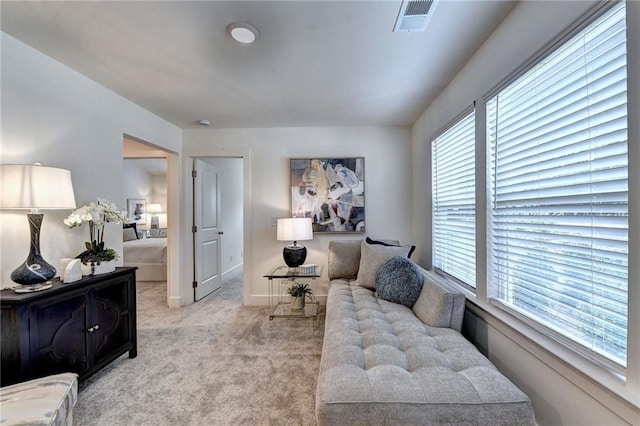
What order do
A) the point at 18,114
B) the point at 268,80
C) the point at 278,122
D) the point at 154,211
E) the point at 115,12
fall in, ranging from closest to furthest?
the point at 115,12
the point at 18,114
the point at 268,80
the point at 278,122
the point at 154,211

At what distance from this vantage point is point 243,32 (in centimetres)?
165

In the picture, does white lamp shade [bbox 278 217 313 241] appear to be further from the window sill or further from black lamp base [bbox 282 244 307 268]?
the window sill

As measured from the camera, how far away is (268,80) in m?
2.28

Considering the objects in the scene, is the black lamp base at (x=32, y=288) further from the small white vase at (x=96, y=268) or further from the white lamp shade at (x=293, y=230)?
the white lamp shade at (x=293, y=230)

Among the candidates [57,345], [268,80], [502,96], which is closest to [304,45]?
[268,80]

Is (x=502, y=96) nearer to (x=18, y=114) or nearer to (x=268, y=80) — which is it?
(x=268, y=80)

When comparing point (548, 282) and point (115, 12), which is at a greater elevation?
point (115, 12)

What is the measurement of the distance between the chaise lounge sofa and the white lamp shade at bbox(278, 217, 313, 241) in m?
1.20

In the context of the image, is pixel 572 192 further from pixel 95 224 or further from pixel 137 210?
pixel 137 210

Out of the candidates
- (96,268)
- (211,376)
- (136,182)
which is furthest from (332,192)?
(136,182)

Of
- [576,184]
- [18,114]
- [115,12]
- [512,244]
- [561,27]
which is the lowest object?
[512,244]

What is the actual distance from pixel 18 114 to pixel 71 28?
26.4 inches

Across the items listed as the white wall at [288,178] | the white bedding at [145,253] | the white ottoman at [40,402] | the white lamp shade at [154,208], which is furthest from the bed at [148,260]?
the white ottoman at [40,402]

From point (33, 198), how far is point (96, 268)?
2.09 feet
